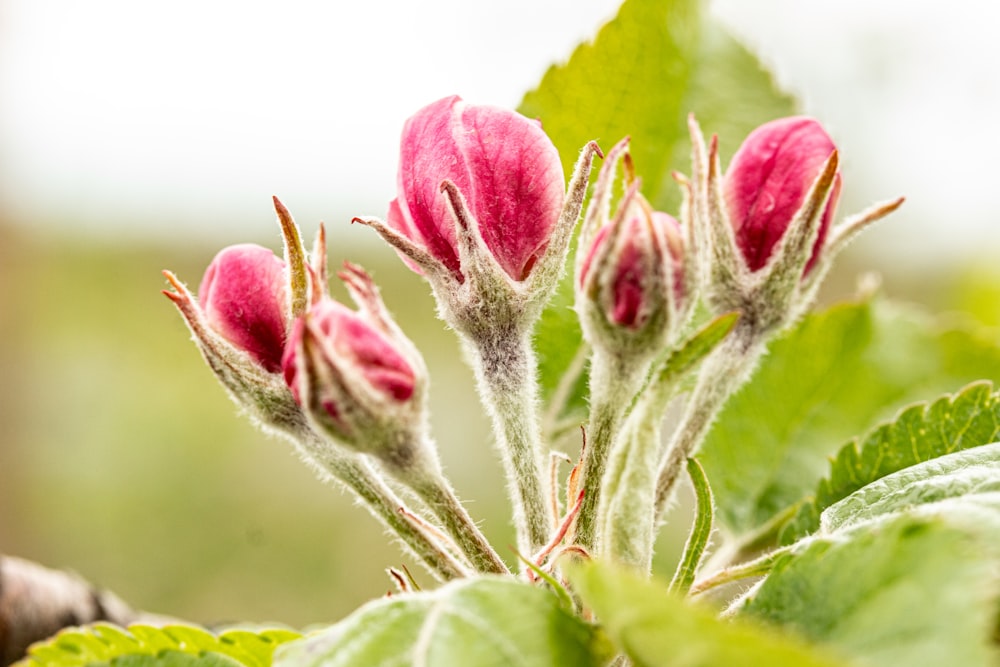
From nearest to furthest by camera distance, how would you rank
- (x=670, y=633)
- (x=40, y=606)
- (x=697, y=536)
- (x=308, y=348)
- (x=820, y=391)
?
1. (x=670, y=633)
2. (x=308, y=348)
3. (x=697, y=536)
4. (x=40, y=606)
5. (x=820, y=391)

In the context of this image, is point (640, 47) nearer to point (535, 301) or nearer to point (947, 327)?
point (535, 301)

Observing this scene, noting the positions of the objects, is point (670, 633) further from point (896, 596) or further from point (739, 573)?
point (739, 573)

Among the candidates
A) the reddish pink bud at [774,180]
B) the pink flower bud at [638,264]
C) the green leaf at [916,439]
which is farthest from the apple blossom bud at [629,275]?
the green leaf at [916,439]

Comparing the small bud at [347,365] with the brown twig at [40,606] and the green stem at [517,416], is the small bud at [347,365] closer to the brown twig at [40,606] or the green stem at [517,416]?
the green stem at [517,416]

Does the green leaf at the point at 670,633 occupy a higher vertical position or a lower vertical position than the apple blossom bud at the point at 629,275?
lower

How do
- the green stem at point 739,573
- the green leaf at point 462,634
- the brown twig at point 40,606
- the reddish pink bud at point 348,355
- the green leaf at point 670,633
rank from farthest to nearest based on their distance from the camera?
1. the brown twig at point 40,606
2. the green stem at point 739,573
3. the reddish pink bud at point 348,355
4. the green leaf at point 462,634
5. the green leaf at point 670,633

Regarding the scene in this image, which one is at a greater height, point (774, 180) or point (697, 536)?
point (774, 180)

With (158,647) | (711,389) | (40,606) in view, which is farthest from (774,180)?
(40,606)

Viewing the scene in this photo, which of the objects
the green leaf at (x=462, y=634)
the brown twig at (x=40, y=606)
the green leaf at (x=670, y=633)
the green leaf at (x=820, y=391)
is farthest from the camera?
the green leaf at (x=820, y=391)
